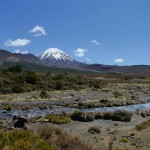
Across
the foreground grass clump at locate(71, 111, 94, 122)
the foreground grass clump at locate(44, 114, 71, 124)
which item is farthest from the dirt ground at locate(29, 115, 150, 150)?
the foreground grass clump at locate(71, 111, 94, 122)

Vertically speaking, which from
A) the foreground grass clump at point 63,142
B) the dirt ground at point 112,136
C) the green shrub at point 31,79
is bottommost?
the dirt ground at point 112,136

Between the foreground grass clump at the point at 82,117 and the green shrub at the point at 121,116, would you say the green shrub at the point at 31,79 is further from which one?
the green shrub at the point at 121,116

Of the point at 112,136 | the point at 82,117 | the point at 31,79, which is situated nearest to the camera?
the point at 112,136

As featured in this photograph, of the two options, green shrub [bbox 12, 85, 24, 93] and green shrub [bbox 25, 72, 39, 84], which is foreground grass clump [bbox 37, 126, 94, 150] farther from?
green shrub [bbox 25, 72, 39, 84]

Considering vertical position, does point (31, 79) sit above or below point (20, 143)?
above

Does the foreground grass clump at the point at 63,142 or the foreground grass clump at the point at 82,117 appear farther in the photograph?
the foreground grass clump at the point at 82,117

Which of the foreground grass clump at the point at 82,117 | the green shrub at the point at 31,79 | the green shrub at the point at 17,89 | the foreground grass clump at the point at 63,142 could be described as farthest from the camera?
the green shrub at the point at 31,79

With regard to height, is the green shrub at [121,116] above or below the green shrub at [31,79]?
below

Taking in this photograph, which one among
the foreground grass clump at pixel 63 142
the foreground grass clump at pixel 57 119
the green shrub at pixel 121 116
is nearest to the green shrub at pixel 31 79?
the green shrub at pixel 121 116

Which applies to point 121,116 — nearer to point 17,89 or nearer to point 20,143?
point 20,143

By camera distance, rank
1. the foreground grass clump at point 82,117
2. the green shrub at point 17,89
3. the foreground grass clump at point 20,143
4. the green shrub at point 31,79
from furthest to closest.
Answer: the green shrub at point 31,79 → the green shrub at point 17,89 → the foreground grass clump at point 82,117 → the foreground grass clump at point 20,143

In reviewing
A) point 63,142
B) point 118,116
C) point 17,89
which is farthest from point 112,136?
point 17,89

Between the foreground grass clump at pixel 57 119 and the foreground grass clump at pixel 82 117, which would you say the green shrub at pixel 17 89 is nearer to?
the foreground grass clump at pixel 82 117

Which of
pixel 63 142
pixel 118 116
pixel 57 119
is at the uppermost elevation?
pixel 63 142
